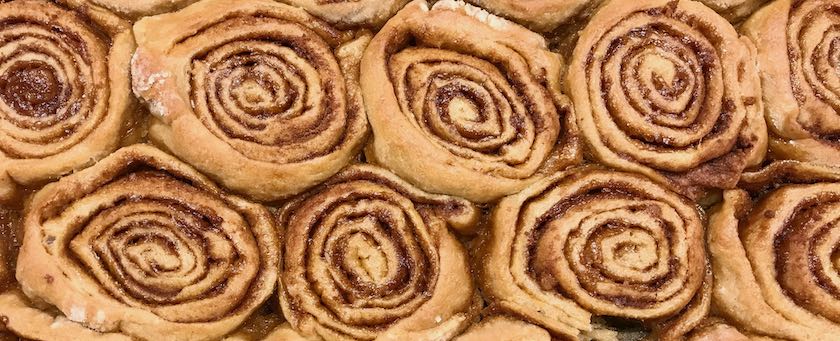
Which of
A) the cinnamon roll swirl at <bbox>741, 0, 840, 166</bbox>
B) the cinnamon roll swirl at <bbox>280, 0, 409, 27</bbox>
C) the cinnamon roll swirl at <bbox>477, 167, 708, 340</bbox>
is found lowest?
the cinnamon roll swirl at <bbox>477, 167, 708, 340</bbox>

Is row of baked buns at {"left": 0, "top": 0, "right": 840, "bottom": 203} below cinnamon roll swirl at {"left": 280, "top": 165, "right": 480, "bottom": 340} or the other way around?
the other way around

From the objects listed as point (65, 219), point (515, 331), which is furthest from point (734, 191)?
point (65, 219)

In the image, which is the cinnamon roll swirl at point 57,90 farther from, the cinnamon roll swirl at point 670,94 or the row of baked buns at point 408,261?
the cinnamon roll swirl at point 670,94

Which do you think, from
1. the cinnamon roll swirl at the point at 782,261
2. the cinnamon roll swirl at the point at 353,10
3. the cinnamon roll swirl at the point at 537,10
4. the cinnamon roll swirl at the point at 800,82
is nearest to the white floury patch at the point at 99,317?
the cinnamon roll swirl at the point at 353,10

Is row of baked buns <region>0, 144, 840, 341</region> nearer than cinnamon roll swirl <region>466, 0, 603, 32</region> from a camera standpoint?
Yes

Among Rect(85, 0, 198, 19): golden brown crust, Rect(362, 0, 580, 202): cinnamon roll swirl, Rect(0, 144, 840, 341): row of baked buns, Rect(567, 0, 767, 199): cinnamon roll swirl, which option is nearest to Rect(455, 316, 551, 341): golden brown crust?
Rect(0, 144, 840, 341): row of baked buns

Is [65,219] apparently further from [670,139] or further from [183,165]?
[670,139]

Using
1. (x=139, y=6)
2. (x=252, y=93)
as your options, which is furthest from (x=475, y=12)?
(x=139, y=6)

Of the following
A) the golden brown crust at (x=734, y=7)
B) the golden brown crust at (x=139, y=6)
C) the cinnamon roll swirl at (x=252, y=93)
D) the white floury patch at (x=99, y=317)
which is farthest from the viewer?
the golden brown crust at (x=734, y=7)

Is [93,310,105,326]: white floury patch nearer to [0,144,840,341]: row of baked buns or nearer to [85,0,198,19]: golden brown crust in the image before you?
[0,144,840,341]: row of baked buns
